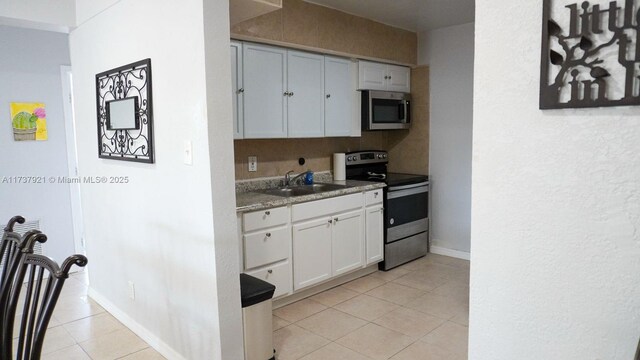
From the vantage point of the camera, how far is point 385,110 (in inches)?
173

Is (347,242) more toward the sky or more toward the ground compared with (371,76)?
more toward the ground

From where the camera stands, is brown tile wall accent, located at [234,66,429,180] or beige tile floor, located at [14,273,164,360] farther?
brown tile wall accent, located at [234,66,429,180]

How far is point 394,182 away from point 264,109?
5.12 ft

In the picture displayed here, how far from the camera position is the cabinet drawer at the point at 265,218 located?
2.94m

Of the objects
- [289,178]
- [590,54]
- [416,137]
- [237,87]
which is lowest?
[289,178]

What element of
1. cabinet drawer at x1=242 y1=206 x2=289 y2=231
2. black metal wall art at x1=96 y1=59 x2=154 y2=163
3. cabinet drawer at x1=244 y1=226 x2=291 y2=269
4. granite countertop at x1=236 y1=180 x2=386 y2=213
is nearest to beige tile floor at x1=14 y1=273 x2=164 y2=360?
cabinet drawer at x1=244 y1=226 x2=291 y2=269

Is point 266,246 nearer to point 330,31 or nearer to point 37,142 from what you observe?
point 330,31

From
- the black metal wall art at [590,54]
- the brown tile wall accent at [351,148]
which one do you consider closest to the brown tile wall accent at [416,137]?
the brown tile wall accent at [351,148]

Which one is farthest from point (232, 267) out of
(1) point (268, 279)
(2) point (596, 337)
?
(2) point (596, 337)

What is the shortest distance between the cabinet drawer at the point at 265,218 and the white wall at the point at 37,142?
2.34 m

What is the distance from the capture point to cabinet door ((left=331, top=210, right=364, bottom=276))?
3.60m

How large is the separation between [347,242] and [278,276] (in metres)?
0.79

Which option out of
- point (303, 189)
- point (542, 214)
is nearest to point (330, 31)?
point (303, 189)

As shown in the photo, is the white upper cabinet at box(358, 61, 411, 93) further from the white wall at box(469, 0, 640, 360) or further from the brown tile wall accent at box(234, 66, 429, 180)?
the white wall at box(469, 0, 640, 360)
